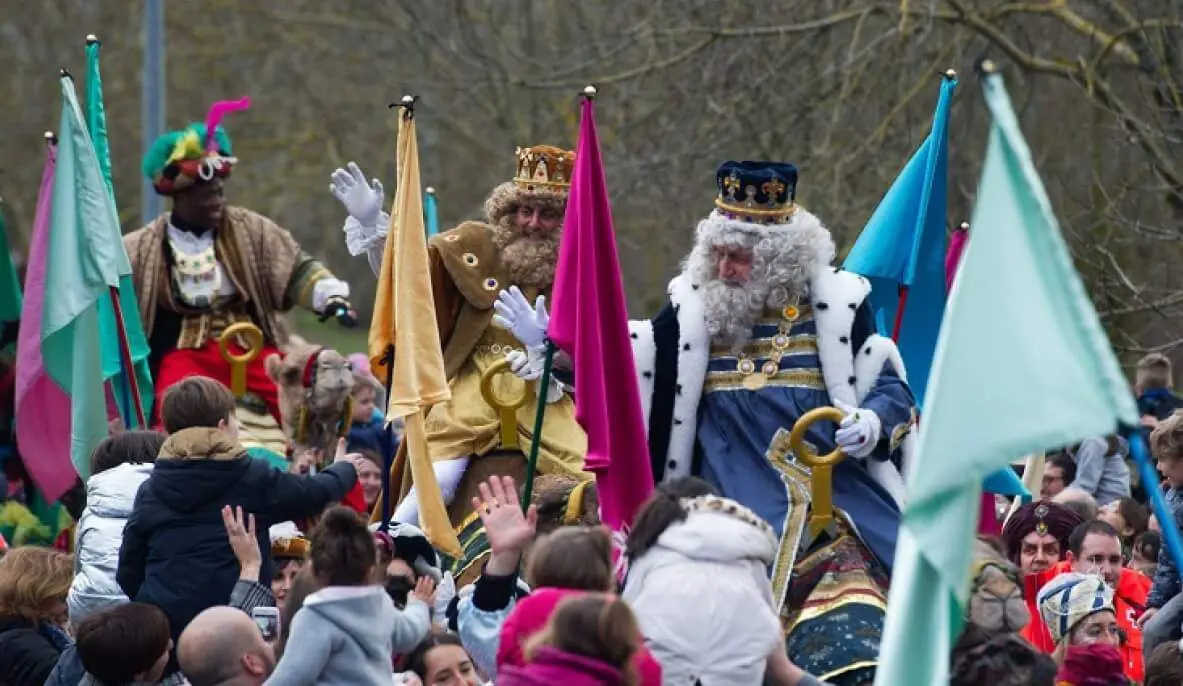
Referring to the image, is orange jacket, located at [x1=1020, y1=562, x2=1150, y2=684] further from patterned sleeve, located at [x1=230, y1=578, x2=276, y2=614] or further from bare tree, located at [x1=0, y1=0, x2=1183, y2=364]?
bare tree, located at [x1=0, y1=0, x2=1183, y2=364]

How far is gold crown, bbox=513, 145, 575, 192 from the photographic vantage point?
34.2 feet

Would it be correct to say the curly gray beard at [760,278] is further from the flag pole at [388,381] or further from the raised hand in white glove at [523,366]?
the flag pole at [388,381]

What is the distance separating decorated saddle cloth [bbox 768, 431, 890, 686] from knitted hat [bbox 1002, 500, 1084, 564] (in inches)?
71.7

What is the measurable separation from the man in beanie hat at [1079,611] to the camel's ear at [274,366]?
4.05 m

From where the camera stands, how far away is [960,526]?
5852 millimetres

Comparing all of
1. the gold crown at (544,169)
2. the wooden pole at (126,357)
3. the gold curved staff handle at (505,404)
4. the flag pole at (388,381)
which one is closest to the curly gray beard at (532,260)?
the gold crown at (544,169)

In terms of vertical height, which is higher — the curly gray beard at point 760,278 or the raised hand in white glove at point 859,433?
the curly gray beard at point 760,278

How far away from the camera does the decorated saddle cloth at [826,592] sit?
317 inches

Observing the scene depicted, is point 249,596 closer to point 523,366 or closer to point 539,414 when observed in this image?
point 539,414

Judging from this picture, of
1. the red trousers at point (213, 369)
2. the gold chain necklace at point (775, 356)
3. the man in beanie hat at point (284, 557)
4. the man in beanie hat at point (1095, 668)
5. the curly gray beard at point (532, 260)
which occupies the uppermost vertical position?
the curly gray beard at point (532, 260)

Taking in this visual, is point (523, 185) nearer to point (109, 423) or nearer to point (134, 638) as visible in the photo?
point (109, 423)

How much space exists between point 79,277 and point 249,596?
308 centimetres

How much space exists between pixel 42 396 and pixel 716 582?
507 cm

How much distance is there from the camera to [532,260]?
10.4 metres
